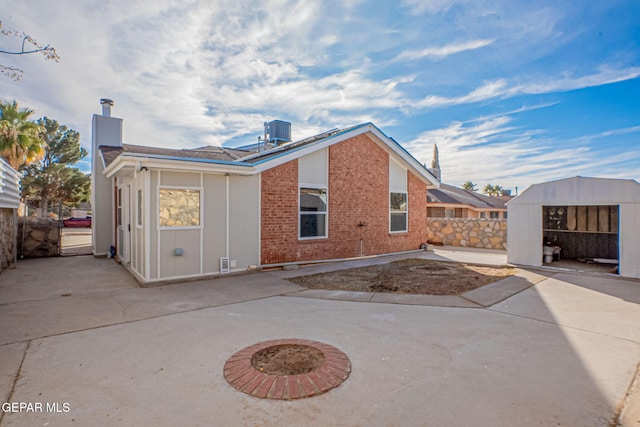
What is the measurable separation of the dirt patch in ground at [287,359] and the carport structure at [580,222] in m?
8.23

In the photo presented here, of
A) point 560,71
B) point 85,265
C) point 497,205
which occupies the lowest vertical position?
point 85,265

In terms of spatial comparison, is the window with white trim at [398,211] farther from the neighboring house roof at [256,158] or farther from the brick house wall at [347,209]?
the neighboring house roof at [256,158]

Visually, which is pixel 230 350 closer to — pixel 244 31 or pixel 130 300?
pixel 130 300

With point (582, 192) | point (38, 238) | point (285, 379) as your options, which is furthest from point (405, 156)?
point (38, 238)

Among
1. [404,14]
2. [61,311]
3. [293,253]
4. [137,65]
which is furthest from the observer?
[293,253]

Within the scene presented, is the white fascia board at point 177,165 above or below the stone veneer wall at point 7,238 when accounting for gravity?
above

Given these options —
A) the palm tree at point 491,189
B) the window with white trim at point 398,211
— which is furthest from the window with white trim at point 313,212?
the palm tree at point 491,189

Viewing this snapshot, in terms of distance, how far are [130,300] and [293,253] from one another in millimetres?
4432

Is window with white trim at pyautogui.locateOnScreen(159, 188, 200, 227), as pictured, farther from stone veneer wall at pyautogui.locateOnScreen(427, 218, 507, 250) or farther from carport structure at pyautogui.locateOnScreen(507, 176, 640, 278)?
stone veneer wall at pyautogui.locateOnScreen(427, 218, 507, 250)

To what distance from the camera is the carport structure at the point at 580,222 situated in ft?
24.5

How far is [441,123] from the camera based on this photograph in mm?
15000

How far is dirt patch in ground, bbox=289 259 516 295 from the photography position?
671 centimetres

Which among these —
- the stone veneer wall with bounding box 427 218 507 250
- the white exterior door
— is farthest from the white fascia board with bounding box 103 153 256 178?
the stone veneer wall with bounding box 427 218 507 250

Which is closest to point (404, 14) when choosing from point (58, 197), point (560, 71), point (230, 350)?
point (560, 71)
